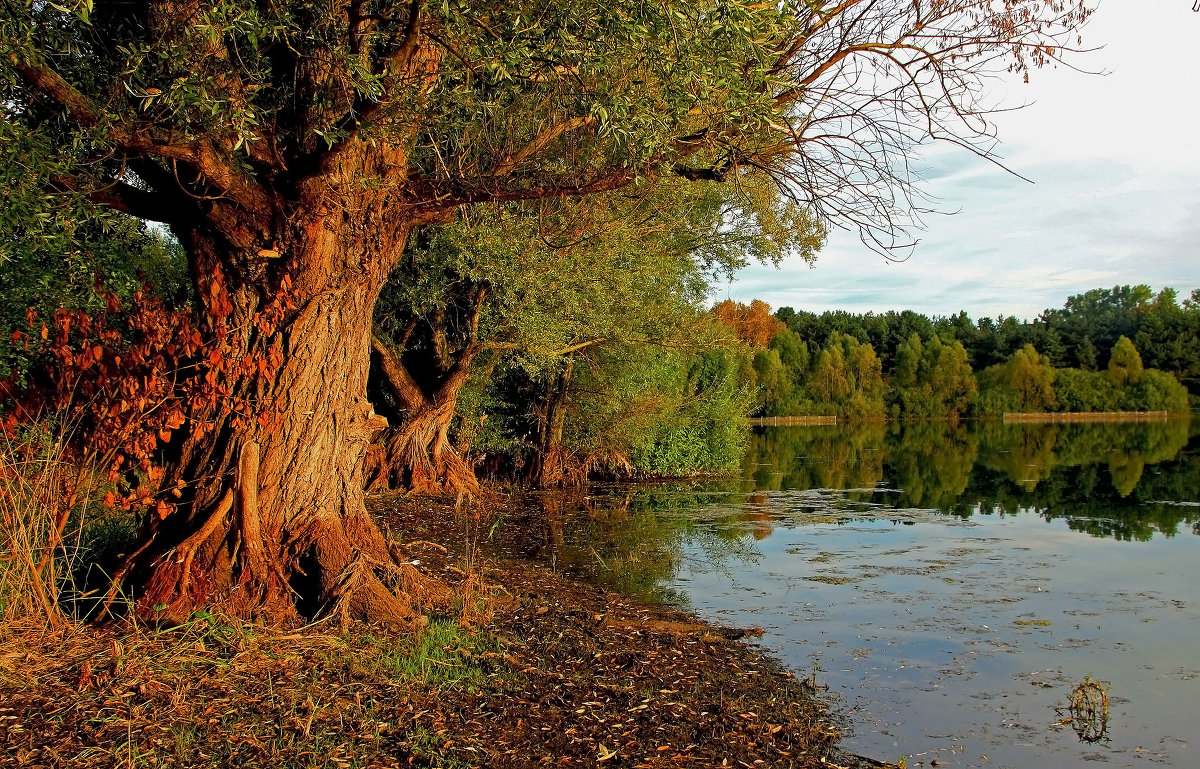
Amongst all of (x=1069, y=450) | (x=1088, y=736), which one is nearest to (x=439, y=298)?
(x=1088, y=736)

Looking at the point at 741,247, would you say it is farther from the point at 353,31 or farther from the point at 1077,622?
the point at 353,31

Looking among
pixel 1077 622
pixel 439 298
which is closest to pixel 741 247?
pixel 439 298

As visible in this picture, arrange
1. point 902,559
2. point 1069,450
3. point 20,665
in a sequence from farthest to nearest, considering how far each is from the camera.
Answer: point 1069,450 < point 902,559 < point 20,665

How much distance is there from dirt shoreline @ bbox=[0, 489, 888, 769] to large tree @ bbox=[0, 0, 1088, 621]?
0.77 meters

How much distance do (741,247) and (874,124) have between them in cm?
1534

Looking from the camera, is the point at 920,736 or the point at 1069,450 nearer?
the point at 920,736

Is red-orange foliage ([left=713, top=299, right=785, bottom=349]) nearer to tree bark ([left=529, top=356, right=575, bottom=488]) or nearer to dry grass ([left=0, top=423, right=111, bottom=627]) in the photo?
tree bark ([left=529, top=356, right=575, bottom=488])

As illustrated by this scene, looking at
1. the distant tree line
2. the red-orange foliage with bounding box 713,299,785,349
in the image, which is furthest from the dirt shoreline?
the distant tree line

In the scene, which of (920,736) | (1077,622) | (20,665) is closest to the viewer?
(20,665)

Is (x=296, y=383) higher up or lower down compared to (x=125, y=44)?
lower down

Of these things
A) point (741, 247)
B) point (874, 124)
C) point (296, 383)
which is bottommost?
point (296, 383)

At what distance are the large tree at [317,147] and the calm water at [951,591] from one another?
4079 mm

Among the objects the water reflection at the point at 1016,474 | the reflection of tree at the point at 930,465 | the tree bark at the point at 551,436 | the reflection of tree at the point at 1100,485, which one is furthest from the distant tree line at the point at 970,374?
the tree bark at the point at 551,436

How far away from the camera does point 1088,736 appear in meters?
6.34
